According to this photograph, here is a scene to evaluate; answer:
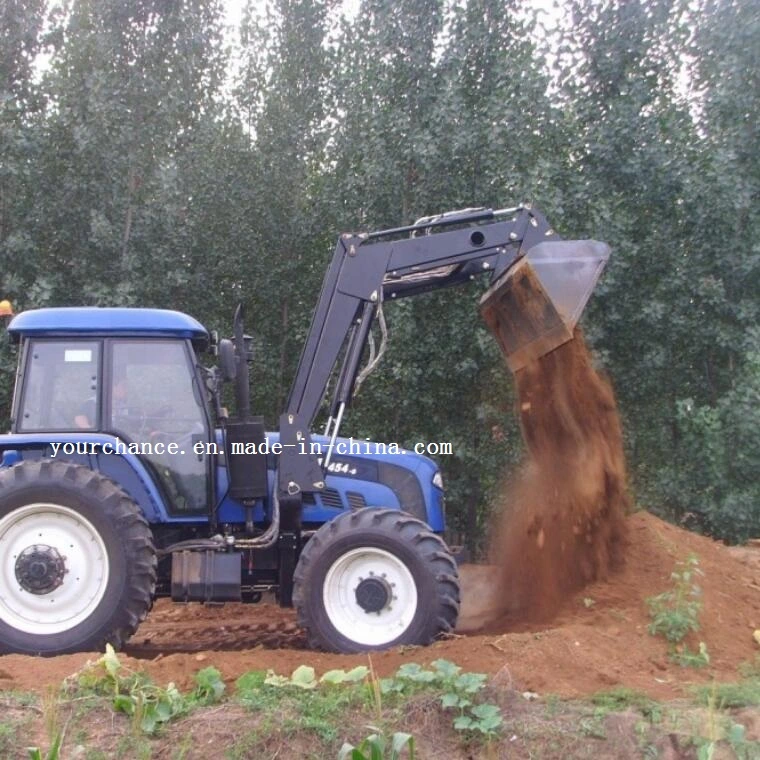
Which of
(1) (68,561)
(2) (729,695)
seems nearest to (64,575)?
(1) (68,561)

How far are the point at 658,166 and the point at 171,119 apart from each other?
645 cm

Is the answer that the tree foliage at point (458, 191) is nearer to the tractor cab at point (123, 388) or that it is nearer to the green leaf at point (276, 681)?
the tractor cab at point (123, 388)

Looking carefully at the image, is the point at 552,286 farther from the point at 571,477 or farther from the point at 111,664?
the point at 111,664

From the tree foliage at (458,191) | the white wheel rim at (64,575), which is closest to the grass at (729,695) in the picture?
the white wheel rim at (64,575)

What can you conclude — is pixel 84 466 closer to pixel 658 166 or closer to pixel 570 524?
pixel 570 524

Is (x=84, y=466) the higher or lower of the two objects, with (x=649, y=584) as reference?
higher

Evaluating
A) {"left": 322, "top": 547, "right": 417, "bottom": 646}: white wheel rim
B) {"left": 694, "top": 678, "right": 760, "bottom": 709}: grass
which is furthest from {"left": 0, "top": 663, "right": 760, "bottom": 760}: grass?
{"left": 322, "top": 547, "right": 417, "bottom": 646}: white wheel rim

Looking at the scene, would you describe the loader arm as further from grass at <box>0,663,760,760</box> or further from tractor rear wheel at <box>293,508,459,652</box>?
grass at <box>0,663,760,760</box>

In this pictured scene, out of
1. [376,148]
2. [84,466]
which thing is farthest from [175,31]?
[84,466]

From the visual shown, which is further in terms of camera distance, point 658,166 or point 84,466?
point 658,166

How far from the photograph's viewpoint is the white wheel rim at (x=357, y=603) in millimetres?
6523

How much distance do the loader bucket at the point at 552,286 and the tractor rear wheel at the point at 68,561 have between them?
318cm

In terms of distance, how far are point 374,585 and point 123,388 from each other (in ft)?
7.48

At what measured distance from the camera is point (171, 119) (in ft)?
42.0
